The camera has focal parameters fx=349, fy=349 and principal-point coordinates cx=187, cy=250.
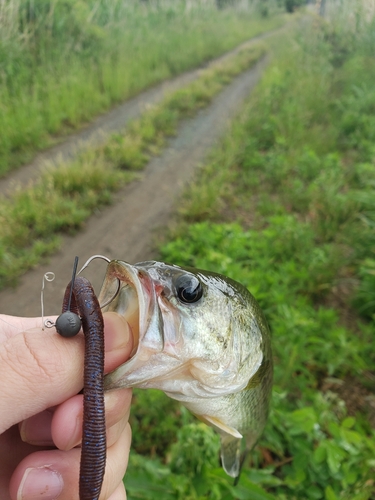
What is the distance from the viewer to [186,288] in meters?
0.97

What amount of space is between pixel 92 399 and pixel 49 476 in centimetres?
39

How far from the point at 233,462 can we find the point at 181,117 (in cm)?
795

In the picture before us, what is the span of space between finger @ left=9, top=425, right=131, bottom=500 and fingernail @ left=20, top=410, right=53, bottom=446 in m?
0.08

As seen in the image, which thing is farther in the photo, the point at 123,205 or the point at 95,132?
the point at 95,132

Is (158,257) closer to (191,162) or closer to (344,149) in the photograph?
(191,162)

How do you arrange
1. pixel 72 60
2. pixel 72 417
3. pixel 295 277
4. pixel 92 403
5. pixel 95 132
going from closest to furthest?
1. pixel 92 403
2. pixel 72 417
3. pixel 295 277
4. pixel 95 132
5. pixel 72 60

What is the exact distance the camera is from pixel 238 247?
12.4 feet

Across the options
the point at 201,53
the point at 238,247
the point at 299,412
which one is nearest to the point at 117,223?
the point at 238,247

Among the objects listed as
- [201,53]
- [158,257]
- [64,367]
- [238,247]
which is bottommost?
[158,257]

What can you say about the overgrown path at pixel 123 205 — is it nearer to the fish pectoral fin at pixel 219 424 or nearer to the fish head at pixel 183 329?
the fish pectoral fin at pixel 219 424

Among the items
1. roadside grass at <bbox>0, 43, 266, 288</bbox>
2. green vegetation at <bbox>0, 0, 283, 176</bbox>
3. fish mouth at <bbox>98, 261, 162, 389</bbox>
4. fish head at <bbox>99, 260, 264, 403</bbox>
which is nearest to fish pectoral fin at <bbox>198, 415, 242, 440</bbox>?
fish head at <bbox>99, 260, 264, 403</bbox>

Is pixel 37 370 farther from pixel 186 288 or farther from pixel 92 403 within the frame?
pixel 186 288

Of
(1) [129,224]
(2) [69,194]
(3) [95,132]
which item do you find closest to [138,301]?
(1) [129,224]

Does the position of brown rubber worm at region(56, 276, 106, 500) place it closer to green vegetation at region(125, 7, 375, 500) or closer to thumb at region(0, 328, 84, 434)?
thumb at region(0, 328, 84, 434)
